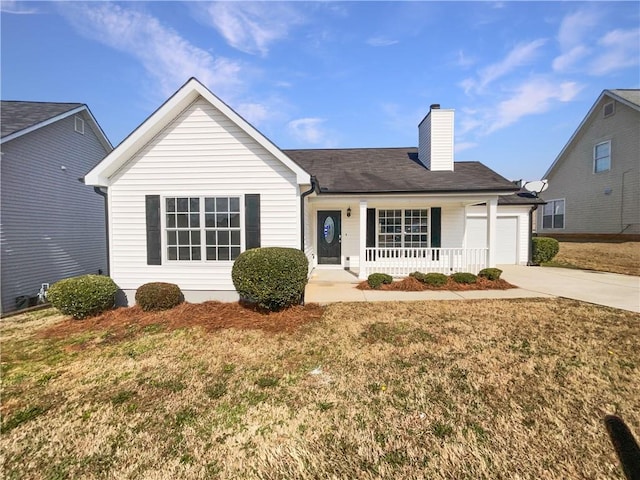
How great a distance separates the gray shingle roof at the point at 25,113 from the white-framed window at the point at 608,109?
2634 cm

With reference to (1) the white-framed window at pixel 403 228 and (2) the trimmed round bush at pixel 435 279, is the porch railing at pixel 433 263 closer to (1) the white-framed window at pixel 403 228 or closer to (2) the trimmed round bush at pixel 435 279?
(2) the trimmed round bush at pixel 435 279

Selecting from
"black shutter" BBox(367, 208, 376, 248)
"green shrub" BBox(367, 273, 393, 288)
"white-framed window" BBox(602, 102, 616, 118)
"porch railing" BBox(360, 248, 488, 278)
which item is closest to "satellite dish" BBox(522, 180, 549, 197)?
"porch railing" BBox(360, 248, 488, 278)

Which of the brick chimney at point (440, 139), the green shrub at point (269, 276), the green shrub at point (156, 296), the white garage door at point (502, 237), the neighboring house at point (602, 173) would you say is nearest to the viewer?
the green shrub at point (269, 276)

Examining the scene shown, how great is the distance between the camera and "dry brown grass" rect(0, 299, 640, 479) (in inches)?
99.4

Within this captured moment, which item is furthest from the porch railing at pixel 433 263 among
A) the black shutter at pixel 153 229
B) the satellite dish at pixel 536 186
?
the satellite dish at pixel 536 186

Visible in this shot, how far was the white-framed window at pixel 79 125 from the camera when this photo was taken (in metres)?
11.5

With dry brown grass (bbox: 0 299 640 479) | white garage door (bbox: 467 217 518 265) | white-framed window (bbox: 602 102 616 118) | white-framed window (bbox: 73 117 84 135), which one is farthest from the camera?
white-framed window (bbox: 602 102 616 118)

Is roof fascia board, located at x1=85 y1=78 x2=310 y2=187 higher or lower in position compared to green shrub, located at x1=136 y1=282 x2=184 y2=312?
higher

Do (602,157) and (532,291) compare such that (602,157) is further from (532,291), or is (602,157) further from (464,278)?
(464,278)

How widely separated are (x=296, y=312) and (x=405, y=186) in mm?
5928

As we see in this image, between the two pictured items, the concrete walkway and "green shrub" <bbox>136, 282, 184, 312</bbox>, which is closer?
"green shrub" <bbox>136, 282, 184, 312</bbox>

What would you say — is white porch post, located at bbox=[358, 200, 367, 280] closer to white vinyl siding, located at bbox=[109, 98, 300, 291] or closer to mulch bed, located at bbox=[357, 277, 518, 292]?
mulch bed, located at bbox=[357, 277, 518, 292]

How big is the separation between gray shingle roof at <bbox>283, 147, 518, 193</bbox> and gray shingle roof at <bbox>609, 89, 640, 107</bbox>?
1098 cm

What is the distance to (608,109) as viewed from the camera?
54.9 ft
